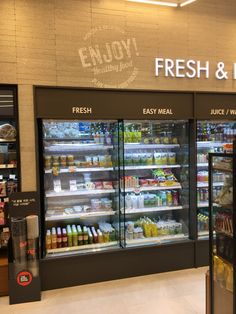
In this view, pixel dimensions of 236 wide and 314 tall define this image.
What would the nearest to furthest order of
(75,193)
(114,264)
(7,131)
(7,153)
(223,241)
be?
(223,241) < (7,131) < (7,153) < (114,264) < (75,193)

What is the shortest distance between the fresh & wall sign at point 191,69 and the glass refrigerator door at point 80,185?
3.38 feet

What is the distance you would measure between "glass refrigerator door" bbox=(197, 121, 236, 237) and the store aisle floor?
2.89 feet

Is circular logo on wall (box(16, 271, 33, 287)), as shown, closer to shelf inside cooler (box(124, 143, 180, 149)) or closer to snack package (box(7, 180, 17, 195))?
snack package (box(7, 180, 17, 195))

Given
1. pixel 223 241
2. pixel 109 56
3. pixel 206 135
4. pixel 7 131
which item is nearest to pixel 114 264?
pixel 223 241

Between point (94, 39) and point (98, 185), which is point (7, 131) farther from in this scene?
point (94, 39)

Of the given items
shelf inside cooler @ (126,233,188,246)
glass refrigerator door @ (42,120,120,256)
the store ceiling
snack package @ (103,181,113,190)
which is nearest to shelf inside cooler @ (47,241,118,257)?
glass refrigerator door @ (42,120,120,256)

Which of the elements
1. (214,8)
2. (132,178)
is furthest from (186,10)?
(132,178)

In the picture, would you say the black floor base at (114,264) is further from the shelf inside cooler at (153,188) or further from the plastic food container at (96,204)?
the shelf inside cooler at (153,188)

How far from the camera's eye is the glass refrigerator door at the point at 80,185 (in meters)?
4.14

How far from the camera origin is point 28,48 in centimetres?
372

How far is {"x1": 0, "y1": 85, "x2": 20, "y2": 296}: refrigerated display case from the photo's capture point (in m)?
3.77

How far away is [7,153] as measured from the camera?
Answer: 392 centimetres

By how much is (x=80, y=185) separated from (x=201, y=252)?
2.03 metres

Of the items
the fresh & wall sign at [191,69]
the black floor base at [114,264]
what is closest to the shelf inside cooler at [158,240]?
the black floor base at [114,264]
